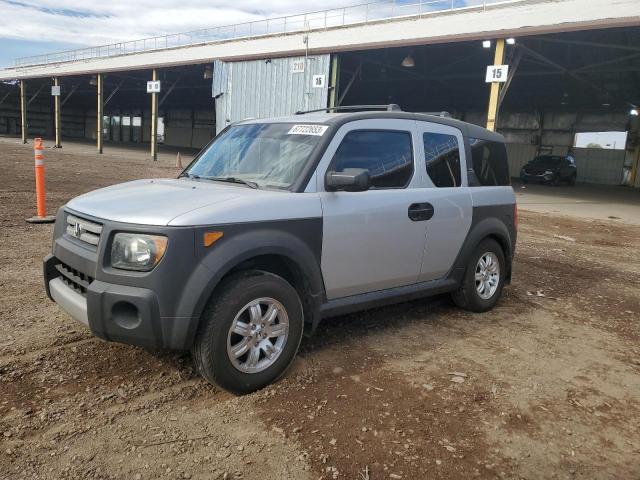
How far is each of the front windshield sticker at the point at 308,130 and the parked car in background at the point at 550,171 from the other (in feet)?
80.6

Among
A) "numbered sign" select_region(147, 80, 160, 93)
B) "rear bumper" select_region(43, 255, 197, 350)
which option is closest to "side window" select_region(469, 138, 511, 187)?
"rear bumper" select_region(43, 255, 197, 350)

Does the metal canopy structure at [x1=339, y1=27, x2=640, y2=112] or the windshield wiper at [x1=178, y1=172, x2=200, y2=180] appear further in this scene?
the metal canopy structure at [x1=339, y1=27, x2=640, y2=112]

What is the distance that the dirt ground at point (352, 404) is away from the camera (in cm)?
261

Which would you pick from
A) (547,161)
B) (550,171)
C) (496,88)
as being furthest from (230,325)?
(547,161)

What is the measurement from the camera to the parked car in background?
84.4ft

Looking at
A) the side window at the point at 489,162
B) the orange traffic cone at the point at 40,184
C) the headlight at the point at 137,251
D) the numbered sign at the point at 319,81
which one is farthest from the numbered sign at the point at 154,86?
the headlight at the point at 137,251

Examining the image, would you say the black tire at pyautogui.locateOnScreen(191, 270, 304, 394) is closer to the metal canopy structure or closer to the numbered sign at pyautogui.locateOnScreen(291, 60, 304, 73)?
the metal canopy structure

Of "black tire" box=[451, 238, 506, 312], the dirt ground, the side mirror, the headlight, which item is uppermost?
the side mirror

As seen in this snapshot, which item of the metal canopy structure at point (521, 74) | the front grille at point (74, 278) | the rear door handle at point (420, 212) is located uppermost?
the metal canopy structure at point (521, 74)

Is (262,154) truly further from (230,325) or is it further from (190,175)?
(230,325)

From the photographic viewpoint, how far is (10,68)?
166 feet

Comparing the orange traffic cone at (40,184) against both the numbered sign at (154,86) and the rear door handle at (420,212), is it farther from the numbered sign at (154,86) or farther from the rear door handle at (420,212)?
the numbered sign at (154,86)

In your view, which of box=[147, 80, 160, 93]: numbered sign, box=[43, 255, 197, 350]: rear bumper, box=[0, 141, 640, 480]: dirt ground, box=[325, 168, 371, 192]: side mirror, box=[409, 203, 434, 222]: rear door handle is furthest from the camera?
box=[147, 80, 160, 93]: numbered sign

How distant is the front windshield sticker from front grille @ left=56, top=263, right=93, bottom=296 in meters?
1.81
